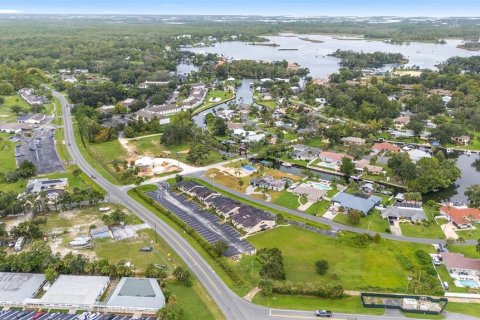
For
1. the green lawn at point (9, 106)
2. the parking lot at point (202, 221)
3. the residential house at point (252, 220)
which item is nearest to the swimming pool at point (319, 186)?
the residential house at point (252, 220)

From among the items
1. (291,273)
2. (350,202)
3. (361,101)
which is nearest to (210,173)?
(350,202)

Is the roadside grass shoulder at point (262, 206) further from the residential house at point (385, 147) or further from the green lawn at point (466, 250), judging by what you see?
the residential house at point (385, 147)

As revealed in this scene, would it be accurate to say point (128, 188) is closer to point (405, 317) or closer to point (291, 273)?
point (291, 273)

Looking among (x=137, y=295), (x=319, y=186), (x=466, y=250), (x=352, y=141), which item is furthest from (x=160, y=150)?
(x=466, y=250)

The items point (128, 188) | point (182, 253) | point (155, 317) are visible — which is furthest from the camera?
point (128, 188)

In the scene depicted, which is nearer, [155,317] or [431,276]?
[155,317]

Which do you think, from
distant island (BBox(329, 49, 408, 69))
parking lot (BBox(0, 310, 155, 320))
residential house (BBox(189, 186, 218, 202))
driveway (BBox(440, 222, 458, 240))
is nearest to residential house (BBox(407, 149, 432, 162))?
driveway (BBox(440, 222, 458, 240))
